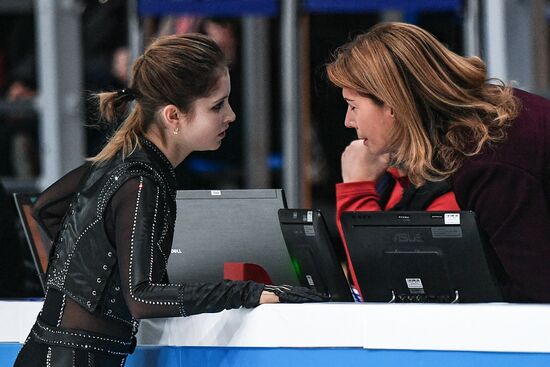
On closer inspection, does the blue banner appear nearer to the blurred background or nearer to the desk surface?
the blurred background

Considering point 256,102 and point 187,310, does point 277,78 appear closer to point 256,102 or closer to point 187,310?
point 256,102

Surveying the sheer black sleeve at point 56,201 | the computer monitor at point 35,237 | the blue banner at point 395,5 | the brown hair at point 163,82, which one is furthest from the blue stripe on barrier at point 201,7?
the brown hair at point 163,82

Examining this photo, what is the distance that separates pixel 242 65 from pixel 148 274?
547 centimetres

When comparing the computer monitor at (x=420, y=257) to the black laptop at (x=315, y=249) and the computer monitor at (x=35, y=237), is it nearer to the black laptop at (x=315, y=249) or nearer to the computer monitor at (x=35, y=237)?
the black laptop at (x=315, y=249)

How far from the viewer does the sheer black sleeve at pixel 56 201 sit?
Result: 260cm

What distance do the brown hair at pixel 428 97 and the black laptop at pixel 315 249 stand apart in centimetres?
23

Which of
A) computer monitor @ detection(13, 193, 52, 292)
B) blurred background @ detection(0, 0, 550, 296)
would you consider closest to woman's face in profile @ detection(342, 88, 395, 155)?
computer monitor @ detection(13, 193, 52, 292)

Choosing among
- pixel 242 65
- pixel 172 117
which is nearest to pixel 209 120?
pixel 172 117

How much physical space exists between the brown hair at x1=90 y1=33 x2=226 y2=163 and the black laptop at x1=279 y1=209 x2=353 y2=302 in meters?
0.32

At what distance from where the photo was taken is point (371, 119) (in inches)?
96.7

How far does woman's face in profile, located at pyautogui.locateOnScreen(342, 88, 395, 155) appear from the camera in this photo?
244 centimetres

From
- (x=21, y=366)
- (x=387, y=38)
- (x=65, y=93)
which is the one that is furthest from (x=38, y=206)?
(x=65, y=93)

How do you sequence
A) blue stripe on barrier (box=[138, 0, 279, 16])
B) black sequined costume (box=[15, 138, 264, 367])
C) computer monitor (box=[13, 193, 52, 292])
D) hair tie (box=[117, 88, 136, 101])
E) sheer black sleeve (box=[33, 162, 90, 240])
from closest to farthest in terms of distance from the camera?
black sequined costume (box=[15, 138, 264, 367]) → hair tie (box=[117, 88, 136, 101]) → sheer black sleeve (box=[33, 162, 90, 240]) → computer monitor (box=[13, 193, 52, 292]) → blue stripe on barrier (box=[138, 0, 279, 16])

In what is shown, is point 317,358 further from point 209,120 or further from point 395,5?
point 395,5
